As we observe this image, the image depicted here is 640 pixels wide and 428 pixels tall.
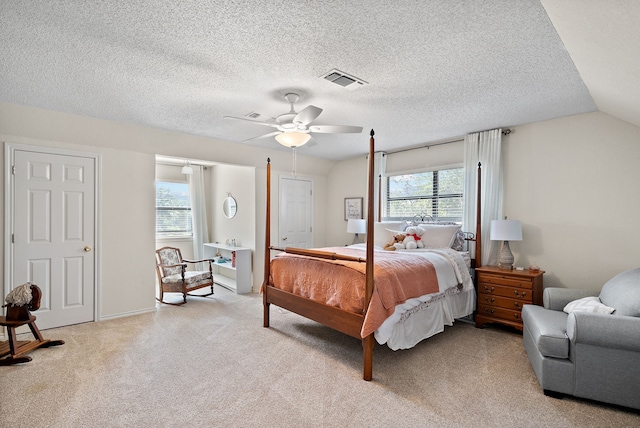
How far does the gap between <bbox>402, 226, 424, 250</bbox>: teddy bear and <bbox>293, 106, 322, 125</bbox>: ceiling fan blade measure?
2.26 meters

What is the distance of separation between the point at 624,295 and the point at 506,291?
1.27 metres

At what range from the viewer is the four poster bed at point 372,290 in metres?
2.70

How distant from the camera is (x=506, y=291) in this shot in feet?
12.0

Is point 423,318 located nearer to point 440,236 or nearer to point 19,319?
point 440,236

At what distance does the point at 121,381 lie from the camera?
256 centimetres

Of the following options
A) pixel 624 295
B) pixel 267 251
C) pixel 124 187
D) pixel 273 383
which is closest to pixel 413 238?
pixel 267 251

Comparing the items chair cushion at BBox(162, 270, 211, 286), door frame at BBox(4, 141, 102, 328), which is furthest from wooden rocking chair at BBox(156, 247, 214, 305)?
door frame at BBox(4, 141, 102, 328)

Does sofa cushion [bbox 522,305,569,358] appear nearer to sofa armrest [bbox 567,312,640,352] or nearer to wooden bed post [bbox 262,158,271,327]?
sofa armrest [bbox 567,312,640,352]

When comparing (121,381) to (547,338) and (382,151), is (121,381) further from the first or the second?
(382,151)

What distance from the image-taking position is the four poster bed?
2699 millimetres

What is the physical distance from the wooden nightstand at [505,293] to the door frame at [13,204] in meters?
4.88

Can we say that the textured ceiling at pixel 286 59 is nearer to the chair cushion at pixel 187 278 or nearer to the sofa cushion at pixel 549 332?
the sofa cushion at pixel 549 332

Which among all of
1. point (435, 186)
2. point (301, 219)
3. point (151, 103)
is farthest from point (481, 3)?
point (301, 219)

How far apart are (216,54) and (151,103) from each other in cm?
146
